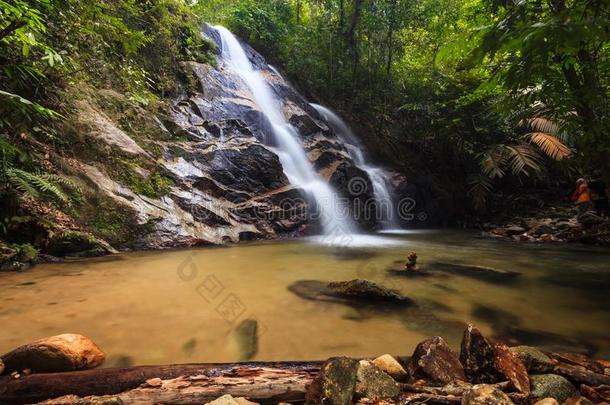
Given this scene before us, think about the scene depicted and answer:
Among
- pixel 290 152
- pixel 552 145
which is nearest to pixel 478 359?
pixel 290 152

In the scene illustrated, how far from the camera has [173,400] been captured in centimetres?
187

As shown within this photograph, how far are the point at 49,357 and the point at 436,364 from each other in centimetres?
239

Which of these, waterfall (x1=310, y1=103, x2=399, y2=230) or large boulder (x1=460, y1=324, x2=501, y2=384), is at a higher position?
waterfall (x1=310, y1=103, x2=399, y2=230)

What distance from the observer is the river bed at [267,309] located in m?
2.69

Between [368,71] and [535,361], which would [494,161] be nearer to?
[368,71]

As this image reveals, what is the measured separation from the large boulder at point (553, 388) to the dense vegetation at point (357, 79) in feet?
7.42

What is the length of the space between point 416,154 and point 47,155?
13251 millimetres

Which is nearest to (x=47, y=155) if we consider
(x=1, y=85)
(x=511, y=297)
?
(x=1, y=85)

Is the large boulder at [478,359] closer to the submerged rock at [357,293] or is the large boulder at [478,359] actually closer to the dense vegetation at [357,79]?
the submerged rock at [357,293]

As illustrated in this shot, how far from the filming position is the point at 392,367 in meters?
2.21

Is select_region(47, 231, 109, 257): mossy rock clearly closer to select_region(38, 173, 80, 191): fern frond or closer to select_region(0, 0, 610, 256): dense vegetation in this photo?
select_region(0, 0, 610, 256): dense vegetation

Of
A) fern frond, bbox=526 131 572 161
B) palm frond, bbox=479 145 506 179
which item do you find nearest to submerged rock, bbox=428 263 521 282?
fern frond, bbox=526 131 572 161

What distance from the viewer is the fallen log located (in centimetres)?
192

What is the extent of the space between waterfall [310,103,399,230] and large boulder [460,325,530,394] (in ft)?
32.6
